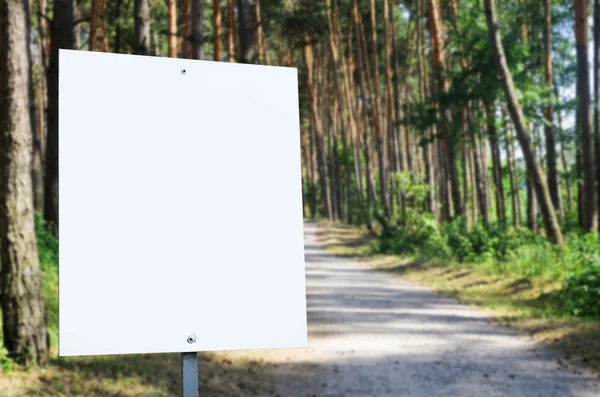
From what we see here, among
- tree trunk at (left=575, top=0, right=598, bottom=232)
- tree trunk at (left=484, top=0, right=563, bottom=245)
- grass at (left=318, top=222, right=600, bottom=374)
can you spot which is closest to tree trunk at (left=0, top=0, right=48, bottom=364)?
grass at (left=318, top=222, right=600, bottom=374)

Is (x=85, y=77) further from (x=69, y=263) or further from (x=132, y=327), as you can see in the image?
(x=132, y=327)

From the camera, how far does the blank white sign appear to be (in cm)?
220

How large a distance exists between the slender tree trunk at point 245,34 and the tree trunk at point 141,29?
4409mm

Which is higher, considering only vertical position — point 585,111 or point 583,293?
point 585,111

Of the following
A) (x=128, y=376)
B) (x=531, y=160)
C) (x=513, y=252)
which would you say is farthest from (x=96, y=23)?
(x=128, y=376)

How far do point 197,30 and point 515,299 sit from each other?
25.0 ft

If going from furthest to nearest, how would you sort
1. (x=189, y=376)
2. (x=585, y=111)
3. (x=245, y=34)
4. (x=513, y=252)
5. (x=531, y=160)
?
(x=585, y=111) → (x=245, y=34) → (x=513, y=252) → (x=531, y=160) → (x=189, y=376)

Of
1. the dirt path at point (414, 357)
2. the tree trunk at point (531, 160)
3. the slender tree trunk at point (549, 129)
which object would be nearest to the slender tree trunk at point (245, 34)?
the tree trunk at point (531, 160)

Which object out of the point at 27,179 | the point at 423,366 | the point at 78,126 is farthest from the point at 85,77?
the point at 423,366

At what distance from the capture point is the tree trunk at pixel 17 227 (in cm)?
693

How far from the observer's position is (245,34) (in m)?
17.5

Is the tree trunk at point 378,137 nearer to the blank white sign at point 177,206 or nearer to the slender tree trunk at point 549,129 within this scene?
the slender tree trunk at point 549,129

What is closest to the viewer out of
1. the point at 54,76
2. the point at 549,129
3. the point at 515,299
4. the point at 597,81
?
the point at 515,299

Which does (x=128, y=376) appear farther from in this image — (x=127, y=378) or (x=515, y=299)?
(x=515, y=299)
